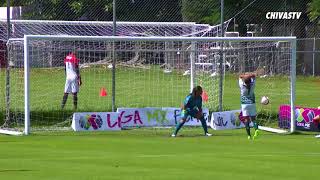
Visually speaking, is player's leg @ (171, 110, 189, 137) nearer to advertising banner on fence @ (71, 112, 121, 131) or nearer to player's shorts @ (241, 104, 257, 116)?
player's shorts @ (241, 104, 257, 116)

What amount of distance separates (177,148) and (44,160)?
426cm

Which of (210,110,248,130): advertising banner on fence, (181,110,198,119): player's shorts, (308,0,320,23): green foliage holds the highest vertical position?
(308,0,320,23): green foliage

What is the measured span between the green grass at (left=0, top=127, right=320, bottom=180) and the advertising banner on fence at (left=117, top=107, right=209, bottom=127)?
740 mm

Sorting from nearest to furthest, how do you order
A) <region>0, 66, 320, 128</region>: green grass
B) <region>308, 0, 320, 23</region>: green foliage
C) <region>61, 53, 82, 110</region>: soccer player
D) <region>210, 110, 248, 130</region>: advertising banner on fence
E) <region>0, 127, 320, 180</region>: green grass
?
<region>0, 127, 320, 180</region>: green grass, <region>210, 110, 248, 130</region>: advertising banner on fence, <region>0, 66, 320, 128</region>: green grass, <region>61, 53, 82, 110</region>: soccer player, <region>308, 0, 320, 23</region>: green foliage

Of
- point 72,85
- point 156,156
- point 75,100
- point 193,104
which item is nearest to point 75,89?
point 72,85

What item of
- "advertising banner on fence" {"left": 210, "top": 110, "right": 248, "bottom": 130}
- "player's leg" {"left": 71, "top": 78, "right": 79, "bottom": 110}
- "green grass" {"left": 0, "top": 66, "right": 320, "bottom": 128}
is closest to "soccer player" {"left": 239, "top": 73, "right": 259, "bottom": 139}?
"advertising banner on fence" {"left": 210, "top": 110, "right": 248, "bottom": 130}

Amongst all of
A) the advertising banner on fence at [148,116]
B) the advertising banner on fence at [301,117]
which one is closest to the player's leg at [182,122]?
the advertising banner on fence at [148,116]

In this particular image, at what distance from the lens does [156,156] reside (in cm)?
1988

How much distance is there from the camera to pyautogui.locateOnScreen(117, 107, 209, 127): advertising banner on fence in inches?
1105

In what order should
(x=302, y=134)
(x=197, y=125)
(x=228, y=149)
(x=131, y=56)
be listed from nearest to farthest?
(x=228, y=149) → (x=302, y=134) → (x=197, y=125) → (x=131, y=56)

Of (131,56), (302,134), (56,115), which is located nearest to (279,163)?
(302,134)

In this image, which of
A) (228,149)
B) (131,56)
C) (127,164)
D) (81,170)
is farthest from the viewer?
(131,56)

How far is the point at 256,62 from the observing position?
34.4 m

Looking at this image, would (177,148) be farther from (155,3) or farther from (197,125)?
(155,3)
